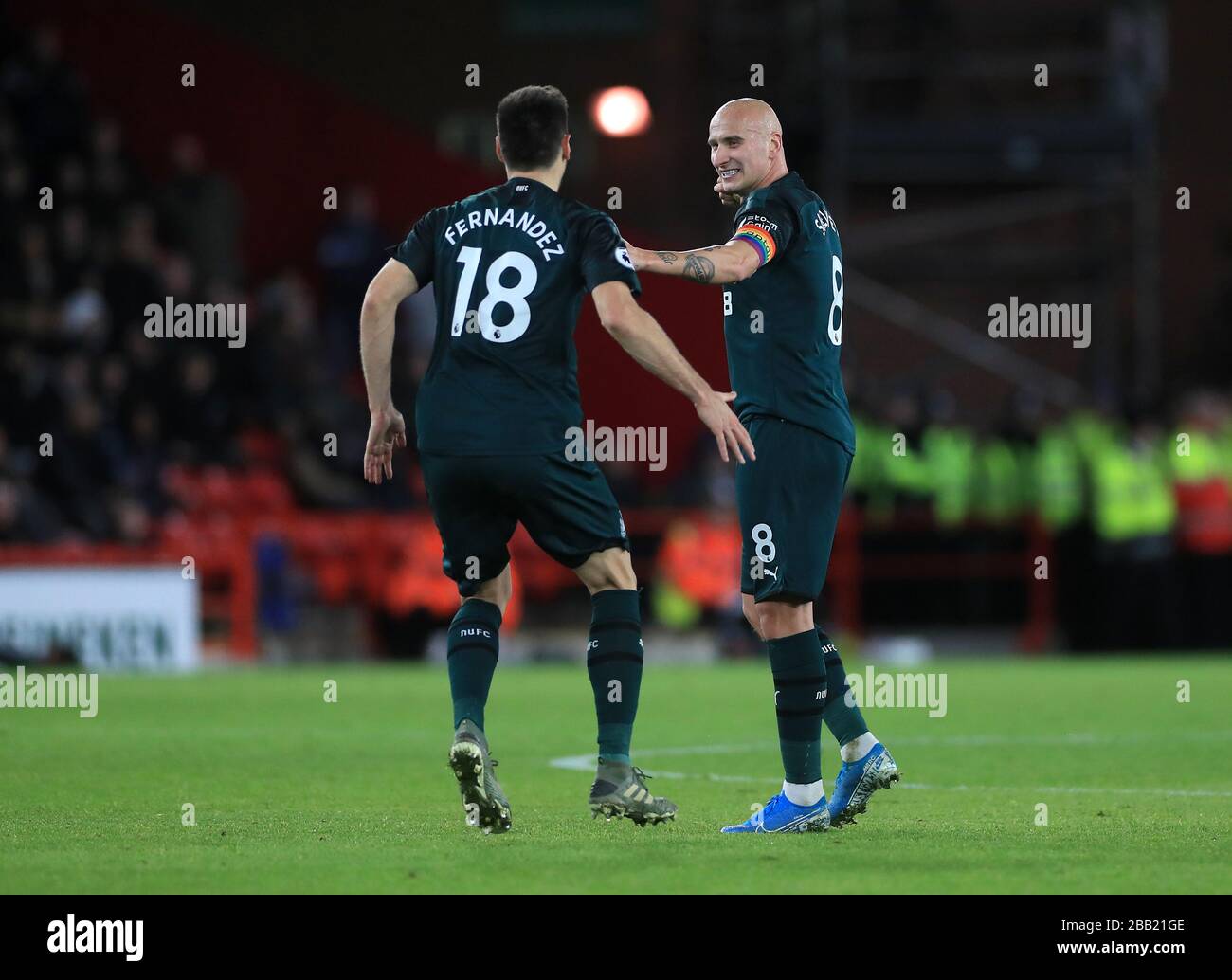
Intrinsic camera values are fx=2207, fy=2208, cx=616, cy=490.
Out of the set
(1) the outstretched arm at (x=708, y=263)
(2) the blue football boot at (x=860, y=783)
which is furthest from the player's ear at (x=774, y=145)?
(2) the blue football boot at (x=860, y=783)

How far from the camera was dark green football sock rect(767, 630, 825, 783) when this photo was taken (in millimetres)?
6887

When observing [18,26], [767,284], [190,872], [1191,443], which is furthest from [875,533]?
[190,872]

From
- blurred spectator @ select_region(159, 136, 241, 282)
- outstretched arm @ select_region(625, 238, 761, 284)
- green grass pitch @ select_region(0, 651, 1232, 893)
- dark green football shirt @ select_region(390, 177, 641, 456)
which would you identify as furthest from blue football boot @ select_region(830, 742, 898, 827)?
blurred spectator @ select_region(159, 136, 241, 282)

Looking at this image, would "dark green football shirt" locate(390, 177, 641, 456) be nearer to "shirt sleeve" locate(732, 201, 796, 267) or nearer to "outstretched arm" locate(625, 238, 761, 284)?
"outstretched arm" locate(625, 238, 761, 284)

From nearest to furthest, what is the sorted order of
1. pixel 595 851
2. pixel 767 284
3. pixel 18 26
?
pixel 595 851, pixel 767 284, pixel 18 26

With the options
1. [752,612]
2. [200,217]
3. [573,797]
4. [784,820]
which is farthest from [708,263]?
[200,217]

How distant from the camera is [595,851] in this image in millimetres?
6254

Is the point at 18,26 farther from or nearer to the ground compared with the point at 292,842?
farther from the ground

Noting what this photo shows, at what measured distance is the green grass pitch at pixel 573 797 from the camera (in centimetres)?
580

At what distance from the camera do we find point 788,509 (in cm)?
691

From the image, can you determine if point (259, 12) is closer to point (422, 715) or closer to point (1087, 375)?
point (1087, 375)

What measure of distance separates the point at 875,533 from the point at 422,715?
865 centimetres

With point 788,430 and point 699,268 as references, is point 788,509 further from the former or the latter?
point 699,268
